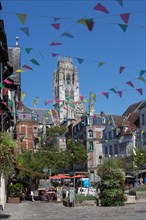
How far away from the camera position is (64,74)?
160500mm

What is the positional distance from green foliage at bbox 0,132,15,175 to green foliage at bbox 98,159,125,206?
990 cm

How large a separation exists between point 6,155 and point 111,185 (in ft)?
34.5

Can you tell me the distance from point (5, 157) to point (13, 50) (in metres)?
16.9

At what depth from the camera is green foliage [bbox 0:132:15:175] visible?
14695mm

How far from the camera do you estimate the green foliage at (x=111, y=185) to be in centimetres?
2373

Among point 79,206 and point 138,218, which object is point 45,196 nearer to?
point 79,206

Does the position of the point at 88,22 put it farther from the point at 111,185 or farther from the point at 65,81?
the point at 65,81

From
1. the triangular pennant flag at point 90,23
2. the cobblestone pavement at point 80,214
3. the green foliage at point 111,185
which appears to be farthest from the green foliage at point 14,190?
the triangular pennant flag at point 90,23

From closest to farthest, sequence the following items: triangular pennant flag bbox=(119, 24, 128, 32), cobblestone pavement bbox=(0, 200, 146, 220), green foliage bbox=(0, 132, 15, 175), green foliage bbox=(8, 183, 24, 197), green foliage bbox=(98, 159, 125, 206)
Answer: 1. triangular pennant flag bbox=(119, 24, 128, 32)
2. green foliage bbox=(0, 132, 15, 175)
3. cobblestone pavement bbox=(0, 200, 146, 220)
4. green foliage bbox=(98, 159, 125, 206)
5. green foliage bbox=(8, 183, 24, 197)

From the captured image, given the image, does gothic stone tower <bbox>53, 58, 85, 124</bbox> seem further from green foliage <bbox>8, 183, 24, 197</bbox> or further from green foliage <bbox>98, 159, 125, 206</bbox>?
green foliage <bbox>98, 159, 125, 206</bbox>

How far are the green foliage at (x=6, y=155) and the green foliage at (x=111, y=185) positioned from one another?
990 cm

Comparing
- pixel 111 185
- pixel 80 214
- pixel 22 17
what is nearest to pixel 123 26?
pixel 22 17

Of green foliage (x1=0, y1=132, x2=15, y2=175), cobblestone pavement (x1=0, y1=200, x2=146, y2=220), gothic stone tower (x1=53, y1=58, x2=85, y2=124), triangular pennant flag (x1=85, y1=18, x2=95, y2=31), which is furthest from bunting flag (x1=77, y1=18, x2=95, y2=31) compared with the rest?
gothic stone tower (x1=53, y1=58, x2=85, y2=124)

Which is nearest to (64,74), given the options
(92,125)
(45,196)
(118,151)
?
(92,125)
